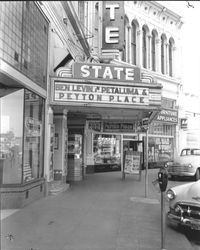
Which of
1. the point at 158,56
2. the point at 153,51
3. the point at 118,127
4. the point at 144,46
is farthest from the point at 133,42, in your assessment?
the point at 118,127

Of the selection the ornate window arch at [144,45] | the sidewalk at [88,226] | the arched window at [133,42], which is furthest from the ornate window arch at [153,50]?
the sidewalk at [88,226]

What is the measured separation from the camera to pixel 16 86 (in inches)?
302

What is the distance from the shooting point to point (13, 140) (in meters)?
7.74

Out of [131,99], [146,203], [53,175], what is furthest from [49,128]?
[146,203]

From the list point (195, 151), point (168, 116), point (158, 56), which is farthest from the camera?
point (168, 116)

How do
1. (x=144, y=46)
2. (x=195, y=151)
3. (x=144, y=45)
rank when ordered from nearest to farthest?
(x=195, y=151) → (x=144, y=45) → (x=144, y=46)

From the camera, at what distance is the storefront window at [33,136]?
8367 millimetres

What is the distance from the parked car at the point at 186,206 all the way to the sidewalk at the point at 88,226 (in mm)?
303

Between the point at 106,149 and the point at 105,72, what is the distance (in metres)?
9.68

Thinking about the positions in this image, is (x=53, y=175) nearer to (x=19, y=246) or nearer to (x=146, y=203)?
(x=146, y=203)

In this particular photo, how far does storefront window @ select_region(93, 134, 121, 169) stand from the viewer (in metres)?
19.1

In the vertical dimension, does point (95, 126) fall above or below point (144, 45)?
below

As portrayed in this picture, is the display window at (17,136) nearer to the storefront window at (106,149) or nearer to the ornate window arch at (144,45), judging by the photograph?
the storefront window at (106,149)

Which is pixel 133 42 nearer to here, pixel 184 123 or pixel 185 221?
pixel 184 123
